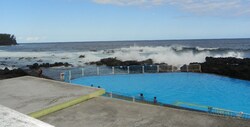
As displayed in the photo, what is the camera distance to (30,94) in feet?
22.2

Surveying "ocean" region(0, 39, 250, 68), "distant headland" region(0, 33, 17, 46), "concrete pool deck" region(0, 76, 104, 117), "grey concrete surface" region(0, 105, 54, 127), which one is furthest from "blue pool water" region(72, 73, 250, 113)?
"distant headland" region(0, 33, 17, 46)

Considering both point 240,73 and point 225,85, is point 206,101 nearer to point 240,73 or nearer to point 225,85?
point 225,85

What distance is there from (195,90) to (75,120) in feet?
31.6

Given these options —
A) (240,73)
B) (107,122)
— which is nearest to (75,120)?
(107,122)

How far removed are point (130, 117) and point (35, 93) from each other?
332cm

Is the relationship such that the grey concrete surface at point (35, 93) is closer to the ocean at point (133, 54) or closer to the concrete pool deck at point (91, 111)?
the concrete pool deck at point (91, 111)

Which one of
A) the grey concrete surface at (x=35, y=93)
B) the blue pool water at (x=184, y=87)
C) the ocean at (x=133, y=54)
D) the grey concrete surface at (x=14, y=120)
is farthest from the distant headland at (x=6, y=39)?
the grey concrete surface at (x=14, y=120)

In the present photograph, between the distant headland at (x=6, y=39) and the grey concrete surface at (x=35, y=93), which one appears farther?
the distant headland at (x=6, y=39)

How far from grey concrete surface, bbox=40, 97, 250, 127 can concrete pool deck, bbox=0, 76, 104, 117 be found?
336 millimetres

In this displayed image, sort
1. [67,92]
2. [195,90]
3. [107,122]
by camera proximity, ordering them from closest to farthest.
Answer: [107,122] → [67,92] → [195,90]

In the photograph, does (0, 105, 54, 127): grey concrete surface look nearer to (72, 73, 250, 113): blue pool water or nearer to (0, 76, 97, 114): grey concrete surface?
(0, 76, 97, 114): grey concrete surface

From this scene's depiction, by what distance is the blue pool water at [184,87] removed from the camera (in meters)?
11.2

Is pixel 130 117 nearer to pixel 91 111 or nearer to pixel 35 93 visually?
pixel 91 111

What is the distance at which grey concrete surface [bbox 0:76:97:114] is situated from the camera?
5688 mm
